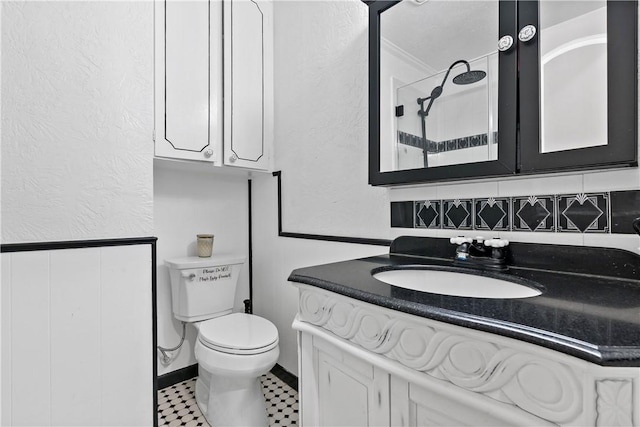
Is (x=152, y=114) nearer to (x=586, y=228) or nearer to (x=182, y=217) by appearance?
(x=182, y=217)

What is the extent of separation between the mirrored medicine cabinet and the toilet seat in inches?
35.6

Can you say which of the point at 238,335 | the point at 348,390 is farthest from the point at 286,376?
the point at 348,390

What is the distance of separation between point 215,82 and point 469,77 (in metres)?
1.33

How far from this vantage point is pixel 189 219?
6.64ft

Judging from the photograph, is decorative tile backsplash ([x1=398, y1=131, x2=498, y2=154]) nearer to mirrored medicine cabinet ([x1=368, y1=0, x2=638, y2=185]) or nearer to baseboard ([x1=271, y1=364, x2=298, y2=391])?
mirrored medicine cabinet ([x1=368, y1=0, x2=638, y2=185])

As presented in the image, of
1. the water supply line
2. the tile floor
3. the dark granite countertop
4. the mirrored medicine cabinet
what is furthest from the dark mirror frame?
the water supply line

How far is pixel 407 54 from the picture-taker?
1.24 meters

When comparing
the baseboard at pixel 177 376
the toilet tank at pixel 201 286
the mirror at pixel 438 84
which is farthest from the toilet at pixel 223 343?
the mirror at pixel 438 84

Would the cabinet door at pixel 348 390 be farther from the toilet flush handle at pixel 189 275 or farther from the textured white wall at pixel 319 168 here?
the toilet flush handle at pixel 189 275

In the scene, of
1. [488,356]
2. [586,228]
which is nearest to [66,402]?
[488,356]

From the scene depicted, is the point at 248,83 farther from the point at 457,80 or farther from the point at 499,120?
the point at 499,120

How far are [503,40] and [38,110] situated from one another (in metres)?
1.65

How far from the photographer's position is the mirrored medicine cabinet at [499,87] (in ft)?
2.61

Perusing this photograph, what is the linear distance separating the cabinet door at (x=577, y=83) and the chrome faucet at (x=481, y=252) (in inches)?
Result: 9.7
